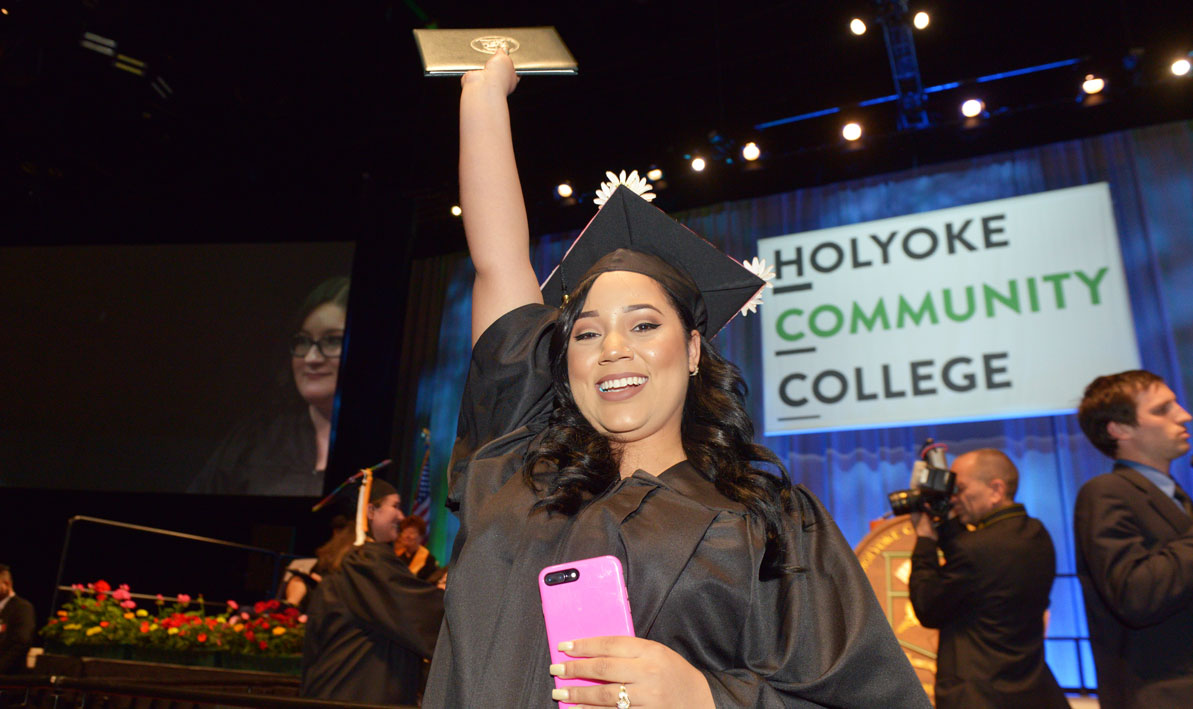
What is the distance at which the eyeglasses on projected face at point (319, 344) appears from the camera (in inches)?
366

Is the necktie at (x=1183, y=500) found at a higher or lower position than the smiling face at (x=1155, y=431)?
lower

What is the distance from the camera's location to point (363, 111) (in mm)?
8562

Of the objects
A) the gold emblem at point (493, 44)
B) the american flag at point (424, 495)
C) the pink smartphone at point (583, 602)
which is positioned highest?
the american flag at point (424, 495)

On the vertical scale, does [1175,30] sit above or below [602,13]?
below

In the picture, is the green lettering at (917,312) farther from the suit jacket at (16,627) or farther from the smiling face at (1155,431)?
the suit jacket at (16,627)

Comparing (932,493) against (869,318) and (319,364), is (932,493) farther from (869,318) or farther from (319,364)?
(319,364)

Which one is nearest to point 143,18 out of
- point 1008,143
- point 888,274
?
point 888,274

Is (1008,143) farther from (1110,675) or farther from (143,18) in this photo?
(143,18)

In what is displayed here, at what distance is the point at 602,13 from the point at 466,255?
13.3 feet

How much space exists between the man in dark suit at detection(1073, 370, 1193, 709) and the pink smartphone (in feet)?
7.12

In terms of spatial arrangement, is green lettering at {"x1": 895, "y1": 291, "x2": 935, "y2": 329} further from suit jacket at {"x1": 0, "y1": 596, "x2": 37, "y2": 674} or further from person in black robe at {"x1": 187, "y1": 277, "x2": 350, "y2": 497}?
suit jacket at {"x1": 0, "y1": 596, "x2": 37, "y2": 674}

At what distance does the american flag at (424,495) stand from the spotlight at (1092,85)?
24.1 ft

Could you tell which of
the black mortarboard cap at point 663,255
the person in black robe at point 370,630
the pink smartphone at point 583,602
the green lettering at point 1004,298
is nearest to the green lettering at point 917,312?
the green lettering at point 1004,298

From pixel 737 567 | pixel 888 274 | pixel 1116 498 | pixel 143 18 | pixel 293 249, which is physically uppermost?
pixel 143 18
